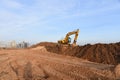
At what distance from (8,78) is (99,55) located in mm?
16352

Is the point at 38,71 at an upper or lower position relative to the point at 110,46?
lower

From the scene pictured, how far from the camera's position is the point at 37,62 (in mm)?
22453

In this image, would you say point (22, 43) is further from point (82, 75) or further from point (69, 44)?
point (82, 75)

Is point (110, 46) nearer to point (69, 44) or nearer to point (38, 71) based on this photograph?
point (69, 44)

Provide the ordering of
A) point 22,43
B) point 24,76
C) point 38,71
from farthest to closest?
point 22,43
point 38,71
point 24,76

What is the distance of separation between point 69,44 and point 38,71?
23384mm

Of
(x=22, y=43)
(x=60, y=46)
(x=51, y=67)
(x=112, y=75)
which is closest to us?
(x=112, y=75)

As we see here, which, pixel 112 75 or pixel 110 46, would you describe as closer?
pixel 112 75

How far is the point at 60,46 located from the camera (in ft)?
133

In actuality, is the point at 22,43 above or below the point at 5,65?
above

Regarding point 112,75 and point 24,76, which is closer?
point 112,75

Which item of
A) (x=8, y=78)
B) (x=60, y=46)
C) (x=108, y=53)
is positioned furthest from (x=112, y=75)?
(x=60, y=46)

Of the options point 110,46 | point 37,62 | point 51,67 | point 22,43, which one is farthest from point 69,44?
point 22,43

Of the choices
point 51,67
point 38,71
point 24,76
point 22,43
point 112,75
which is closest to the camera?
point 112,75
